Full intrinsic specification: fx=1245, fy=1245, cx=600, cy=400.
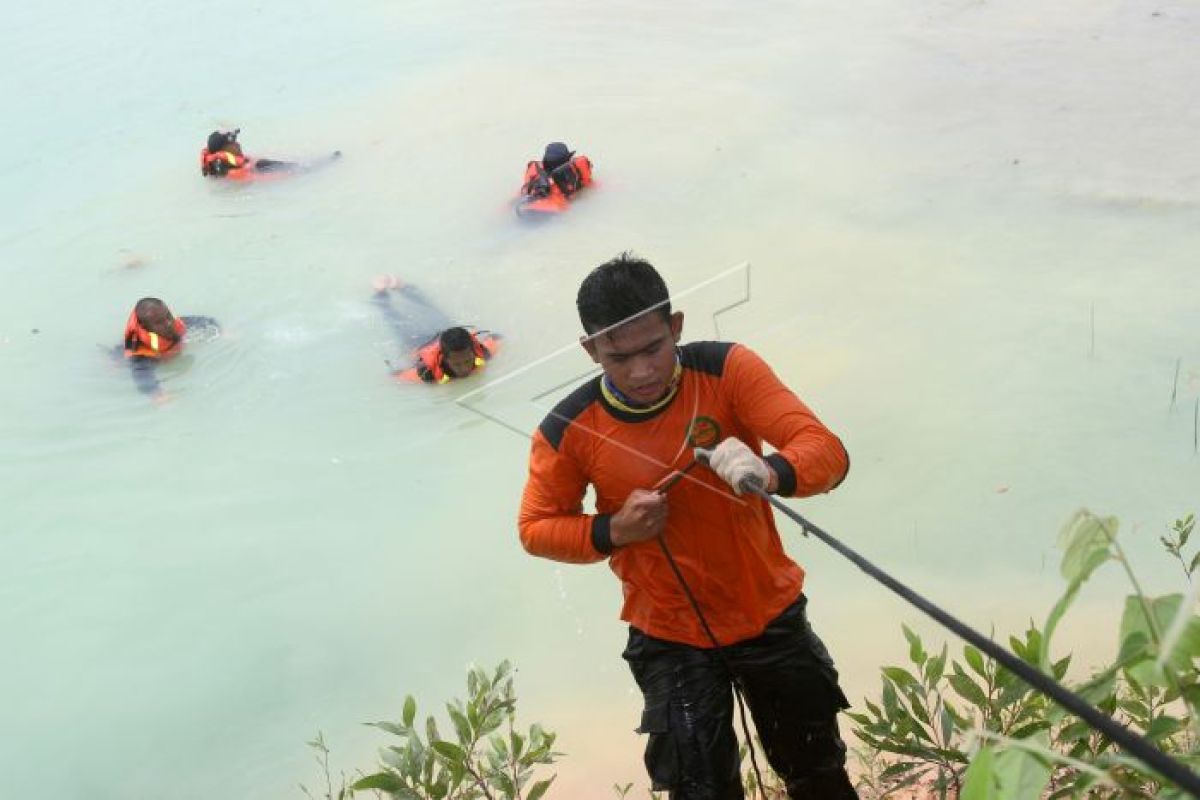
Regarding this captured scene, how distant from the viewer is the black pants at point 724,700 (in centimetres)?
290

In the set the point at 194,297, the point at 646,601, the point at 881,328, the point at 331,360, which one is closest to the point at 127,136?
the point at 194,297

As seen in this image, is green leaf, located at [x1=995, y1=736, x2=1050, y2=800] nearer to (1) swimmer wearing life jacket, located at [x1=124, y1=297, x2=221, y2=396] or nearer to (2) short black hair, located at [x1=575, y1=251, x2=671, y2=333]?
(2) short black hair, located at [x1=575, y1=251, x2=671, y2=333]

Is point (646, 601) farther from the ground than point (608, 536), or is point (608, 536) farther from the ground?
point (608, 536)

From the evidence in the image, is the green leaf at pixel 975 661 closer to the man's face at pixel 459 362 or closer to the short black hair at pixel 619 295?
the short black hair at pixel 619 295

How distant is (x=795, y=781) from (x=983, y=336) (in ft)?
12.9

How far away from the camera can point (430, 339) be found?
790cm

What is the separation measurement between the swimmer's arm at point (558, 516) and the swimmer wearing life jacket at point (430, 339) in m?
4.23

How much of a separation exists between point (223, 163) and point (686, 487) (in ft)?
27.9

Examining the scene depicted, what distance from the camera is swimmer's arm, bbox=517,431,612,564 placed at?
2.74 m

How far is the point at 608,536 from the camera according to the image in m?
2.70

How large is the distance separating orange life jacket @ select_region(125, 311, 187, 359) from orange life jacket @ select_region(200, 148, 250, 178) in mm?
2756

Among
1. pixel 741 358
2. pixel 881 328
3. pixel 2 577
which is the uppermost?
pixel 741 358

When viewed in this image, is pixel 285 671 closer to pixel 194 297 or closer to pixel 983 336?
pixel 983 336

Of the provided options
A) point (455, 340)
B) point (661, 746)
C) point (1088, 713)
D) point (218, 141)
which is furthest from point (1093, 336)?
point (218, 141)
